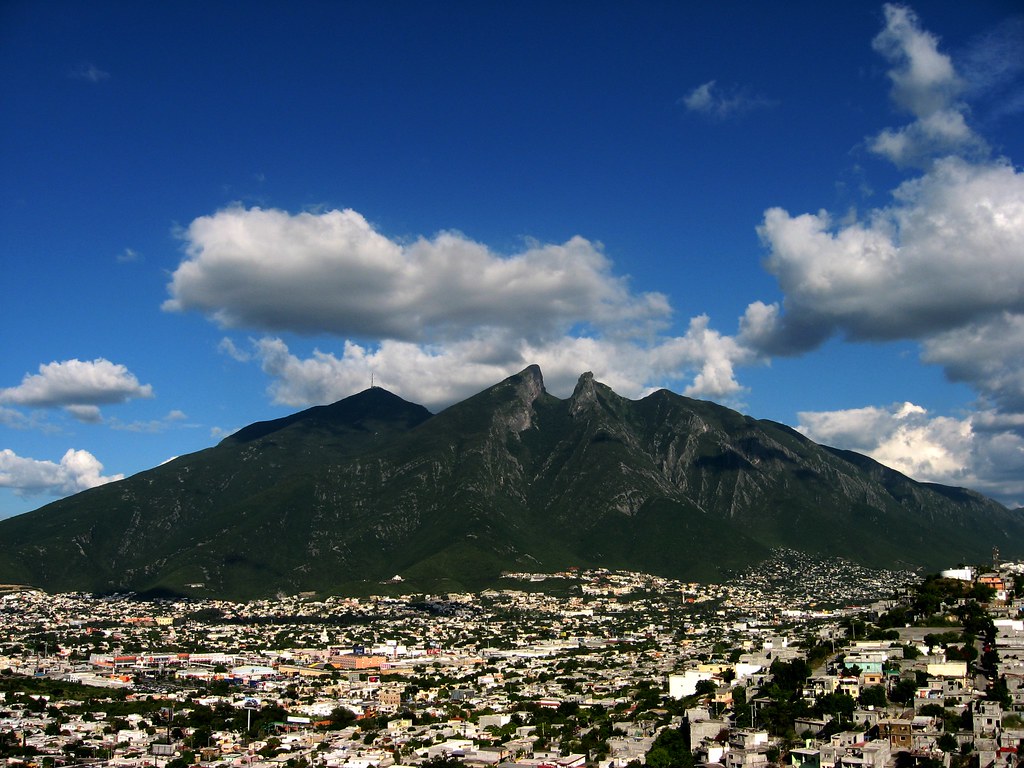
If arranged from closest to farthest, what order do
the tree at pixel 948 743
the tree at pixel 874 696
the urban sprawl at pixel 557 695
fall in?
1. the tree at pixel 948 743
2. the urban sprawl at pixel 557 695
3. the tree at pixel 874 696

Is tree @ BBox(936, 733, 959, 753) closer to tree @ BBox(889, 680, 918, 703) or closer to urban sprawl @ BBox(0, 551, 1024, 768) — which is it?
urban sprawl @ BBox(0, 551, 1024, 768)

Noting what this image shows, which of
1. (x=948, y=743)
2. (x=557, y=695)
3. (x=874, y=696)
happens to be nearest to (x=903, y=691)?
(x=874, y=696)

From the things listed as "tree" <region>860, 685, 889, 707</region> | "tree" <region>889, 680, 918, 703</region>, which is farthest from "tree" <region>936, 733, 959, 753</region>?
"tree" <region>889, 680, 918, 703</region>

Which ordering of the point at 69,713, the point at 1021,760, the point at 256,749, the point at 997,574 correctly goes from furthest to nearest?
the point at 997,574 < the point at 69,713 < the point at 256,749 < the point at 1021,760

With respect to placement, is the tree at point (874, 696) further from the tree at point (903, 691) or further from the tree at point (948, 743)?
the tree at point (948, 743)

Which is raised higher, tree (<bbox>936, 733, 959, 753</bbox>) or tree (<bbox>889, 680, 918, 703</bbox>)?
tree (<bbox>889, 680, 918, 703</bbox>)

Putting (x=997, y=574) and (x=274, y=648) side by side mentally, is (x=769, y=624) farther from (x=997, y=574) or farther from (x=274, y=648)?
(x=274, y=648)

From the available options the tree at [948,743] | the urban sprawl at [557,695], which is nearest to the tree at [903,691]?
the urban sprawl at [557,695]

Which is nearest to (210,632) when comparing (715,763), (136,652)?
(136,652)
